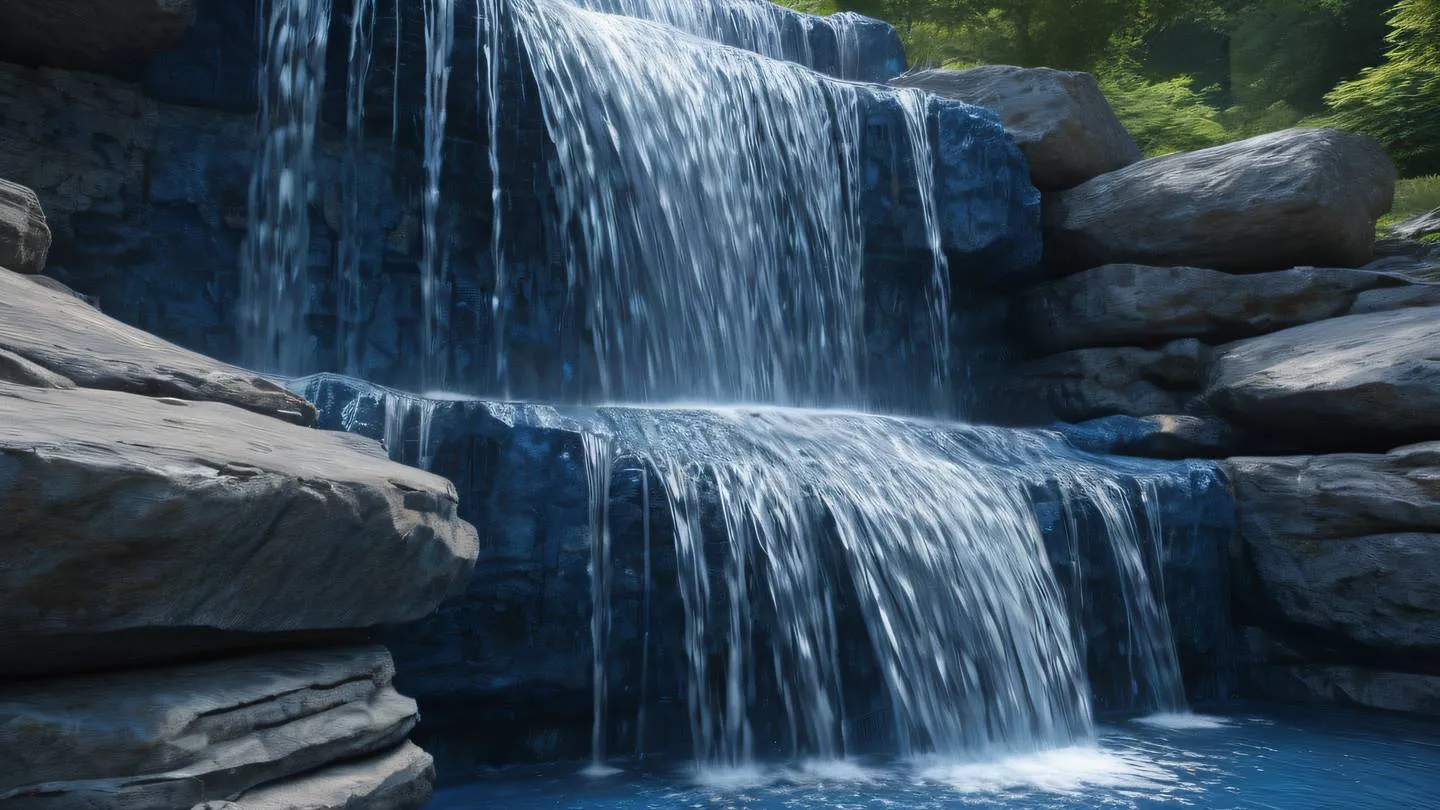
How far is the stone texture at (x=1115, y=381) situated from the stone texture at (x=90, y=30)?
22.2 feet

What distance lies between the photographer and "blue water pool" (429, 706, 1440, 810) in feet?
13.6

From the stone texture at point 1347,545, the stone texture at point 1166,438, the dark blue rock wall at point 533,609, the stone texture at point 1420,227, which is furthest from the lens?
the stone texture at point 1420,227

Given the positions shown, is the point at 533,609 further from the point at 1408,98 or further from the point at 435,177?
the point at 1408,98

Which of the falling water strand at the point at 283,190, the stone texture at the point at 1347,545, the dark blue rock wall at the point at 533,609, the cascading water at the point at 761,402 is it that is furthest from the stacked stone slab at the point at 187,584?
the stone texture at the point at 1347,545

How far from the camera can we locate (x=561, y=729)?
4695mm

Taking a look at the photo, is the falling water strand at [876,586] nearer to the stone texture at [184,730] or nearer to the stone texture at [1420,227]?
the stone texture at [184,730]

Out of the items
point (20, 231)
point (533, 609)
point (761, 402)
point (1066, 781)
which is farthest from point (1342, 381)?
point (20, 231)

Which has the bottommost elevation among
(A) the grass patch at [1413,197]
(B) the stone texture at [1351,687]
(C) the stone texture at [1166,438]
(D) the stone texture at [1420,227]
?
(B) the stone texture at [1351,687]

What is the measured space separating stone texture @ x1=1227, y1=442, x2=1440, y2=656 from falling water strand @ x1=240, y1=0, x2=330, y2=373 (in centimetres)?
603

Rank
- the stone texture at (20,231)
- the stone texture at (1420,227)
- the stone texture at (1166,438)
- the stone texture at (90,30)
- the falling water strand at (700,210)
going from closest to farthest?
the stone texture at (20,231) → the stone texture at (90,30) → the falling water strand at (700,210) → the stone texture at (1166,438) → the stone texture at (1420,227)

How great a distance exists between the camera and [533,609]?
4555 millimetres

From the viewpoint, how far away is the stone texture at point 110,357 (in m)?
2.73

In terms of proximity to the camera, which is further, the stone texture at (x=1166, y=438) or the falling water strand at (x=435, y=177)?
the stone texture at (x=1166, y=438)

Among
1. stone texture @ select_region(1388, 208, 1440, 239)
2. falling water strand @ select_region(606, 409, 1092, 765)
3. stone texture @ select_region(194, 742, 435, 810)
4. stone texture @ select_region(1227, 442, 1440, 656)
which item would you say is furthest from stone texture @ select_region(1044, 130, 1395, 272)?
stone texture @ select_region(194, 742, 435, 810)
